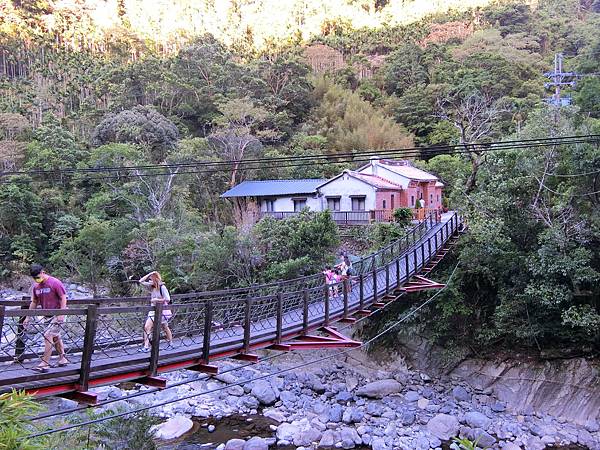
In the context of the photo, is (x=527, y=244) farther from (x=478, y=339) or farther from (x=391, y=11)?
(x=391, y=11)

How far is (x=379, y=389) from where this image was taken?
45.5 ft

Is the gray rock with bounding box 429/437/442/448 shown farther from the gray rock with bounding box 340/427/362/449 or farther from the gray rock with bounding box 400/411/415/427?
the gray rock with bounding box 340/427/362/449

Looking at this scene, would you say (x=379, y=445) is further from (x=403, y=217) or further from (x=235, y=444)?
(x=403, y=217)

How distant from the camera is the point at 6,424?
10.5 feet

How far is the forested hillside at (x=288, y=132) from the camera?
1268 centimetres

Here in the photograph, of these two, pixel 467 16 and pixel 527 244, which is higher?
pixel 467 16

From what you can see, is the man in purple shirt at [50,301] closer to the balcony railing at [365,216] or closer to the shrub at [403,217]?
the shrub at [403,217]

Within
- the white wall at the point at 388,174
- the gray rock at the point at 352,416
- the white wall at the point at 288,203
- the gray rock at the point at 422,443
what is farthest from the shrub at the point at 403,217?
the gray rock at the point at 422,443

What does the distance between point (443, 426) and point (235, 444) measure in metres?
4.92

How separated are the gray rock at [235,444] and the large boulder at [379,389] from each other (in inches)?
160

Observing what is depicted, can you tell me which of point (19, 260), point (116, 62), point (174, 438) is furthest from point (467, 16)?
point (174, 438)

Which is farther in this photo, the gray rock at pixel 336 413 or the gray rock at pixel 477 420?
the gray rock at pixel 336 413

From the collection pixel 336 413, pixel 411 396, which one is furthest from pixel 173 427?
pixel 411 396

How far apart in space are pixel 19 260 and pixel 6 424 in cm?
2125
